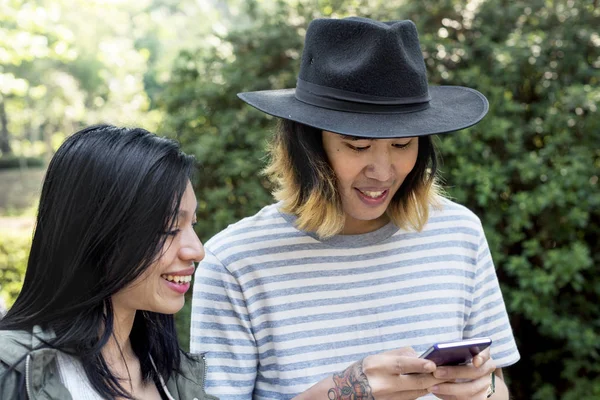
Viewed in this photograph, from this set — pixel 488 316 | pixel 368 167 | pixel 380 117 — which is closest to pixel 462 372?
pixel 488 316

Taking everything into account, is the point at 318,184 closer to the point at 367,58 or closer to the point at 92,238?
the point at 367,58

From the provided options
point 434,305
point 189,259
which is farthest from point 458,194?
point 189,259

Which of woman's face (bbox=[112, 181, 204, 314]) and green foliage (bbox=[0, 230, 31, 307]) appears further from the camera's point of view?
green foliage (bbox=[0, 230, 31, 307])

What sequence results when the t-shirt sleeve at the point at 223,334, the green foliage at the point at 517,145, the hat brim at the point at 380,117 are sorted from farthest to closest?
the green foliage at the point at 517,145, the t-shirt sleeve at the point at 223,334, the hat brim at the point at 380,117

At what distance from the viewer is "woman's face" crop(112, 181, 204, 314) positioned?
5.58 ft

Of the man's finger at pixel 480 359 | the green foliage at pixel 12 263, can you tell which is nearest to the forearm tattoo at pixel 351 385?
the man's finger at pixel 480 359

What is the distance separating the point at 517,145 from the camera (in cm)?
388

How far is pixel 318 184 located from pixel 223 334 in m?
0.49

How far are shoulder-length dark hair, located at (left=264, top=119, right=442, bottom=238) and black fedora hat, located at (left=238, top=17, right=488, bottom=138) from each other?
0.42ft

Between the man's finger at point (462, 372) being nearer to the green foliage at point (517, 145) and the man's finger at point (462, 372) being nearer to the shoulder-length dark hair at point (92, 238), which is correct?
the shoulder-length dark hair at point (92, 238)

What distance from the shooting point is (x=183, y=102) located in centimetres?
489

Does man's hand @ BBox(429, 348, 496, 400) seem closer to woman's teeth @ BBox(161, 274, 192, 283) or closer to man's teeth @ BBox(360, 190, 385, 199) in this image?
man's teeth @ BBox(360, 190, 385, 199)

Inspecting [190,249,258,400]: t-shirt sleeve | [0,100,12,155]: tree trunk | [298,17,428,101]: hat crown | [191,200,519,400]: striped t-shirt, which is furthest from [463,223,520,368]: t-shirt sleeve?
[0,100,12,155]: tree trunk

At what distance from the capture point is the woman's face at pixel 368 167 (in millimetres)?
2031
